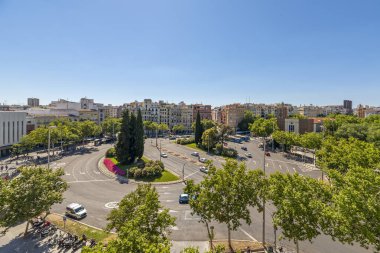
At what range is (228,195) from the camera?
66.8 ft

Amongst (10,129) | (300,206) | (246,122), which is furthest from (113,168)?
(246,122)

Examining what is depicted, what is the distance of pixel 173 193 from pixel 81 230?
54.2 feet

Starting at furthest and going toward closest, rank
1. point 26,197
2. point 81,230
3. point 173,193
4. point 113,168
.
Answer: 1. point 113,168
2. point 173,193
3. point 81,230
4. point 26,197

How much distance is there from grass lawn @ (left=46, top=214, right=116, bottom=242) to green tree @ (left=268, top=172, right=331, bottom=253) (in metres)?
18.2

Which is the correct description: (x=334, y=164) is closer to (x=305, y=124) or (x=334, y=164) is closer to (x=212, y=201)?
(x=212, y=201)

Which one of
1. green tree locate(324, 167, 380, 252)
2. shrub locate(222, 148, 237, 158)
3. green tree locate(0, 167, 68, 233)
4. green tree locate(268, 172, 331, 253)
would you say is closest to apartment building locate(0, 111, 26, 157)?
green tree locate(0, 167, 68, 233)

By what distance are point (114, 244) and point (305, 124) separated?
321 ft

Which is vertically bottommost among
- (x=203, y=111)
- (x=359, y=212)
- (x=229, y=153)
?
(x=229, y=153)

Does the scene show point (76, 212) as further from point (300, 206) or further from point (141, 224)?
point (300, 206)

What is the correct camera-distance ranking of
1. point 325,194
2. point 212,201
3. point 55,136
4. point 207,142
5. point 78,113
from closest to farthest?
1. point 325,194
2. point 212,201
3. point 55,136
4. point 207,142
5. point 78,113

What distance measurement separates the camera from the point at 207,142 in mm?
73500

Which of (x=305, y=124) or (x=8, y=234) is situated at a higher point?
(x=305, y=124)

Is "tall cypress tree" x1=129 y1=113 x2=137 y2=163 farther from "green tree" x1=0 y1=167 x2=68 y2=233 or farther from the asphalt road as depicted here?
"green tree" x1=0 y1=167 x2=68 y2=233

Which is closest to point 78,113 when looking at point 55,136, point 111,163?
point 55,136
